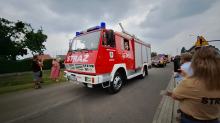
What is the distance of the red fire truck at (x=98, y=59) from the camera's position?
5.59 metres

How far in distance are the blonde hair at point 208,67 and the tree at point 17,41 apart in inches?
1518

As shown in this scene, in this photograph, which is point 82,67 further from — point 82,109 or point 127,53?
point 127,53

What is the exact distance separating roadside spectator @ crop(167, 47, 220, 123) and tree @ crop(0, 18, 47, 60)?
38.5 meters

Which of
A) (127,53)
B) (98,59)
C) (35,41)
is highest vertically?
(35,41)

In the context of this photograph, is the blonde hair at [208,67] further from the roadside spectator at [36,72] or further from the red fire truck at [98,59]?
the roadside spectator at [36,72]

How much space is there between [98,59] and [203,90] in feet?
13.7

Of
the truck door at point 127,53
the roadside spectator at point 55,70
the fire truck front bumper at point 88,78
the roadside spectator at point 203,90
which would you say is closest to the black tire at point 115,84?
the fire truck front bumper at point 88,78

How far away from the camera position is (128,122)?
379cm

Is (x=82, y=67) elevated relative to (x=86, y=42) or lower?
lower

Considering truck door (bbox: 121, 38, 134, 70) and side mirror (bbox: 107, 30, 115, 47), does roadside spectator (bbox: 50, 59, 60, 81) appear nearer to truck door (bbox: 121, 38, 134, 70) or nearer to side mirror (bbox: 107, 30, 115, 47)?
truck door (bbox: 121, 38, 134, 70)

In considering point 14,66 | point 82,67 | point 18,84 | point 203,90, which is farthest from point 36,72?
point 14,66

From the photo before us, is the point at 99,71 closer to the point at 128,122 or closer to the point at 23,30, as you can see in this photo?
the point at 128,122

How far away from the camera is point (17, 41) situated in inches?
1423

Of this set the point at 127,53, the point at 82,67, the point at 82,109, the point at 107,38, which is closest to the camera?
the point at 82,109
